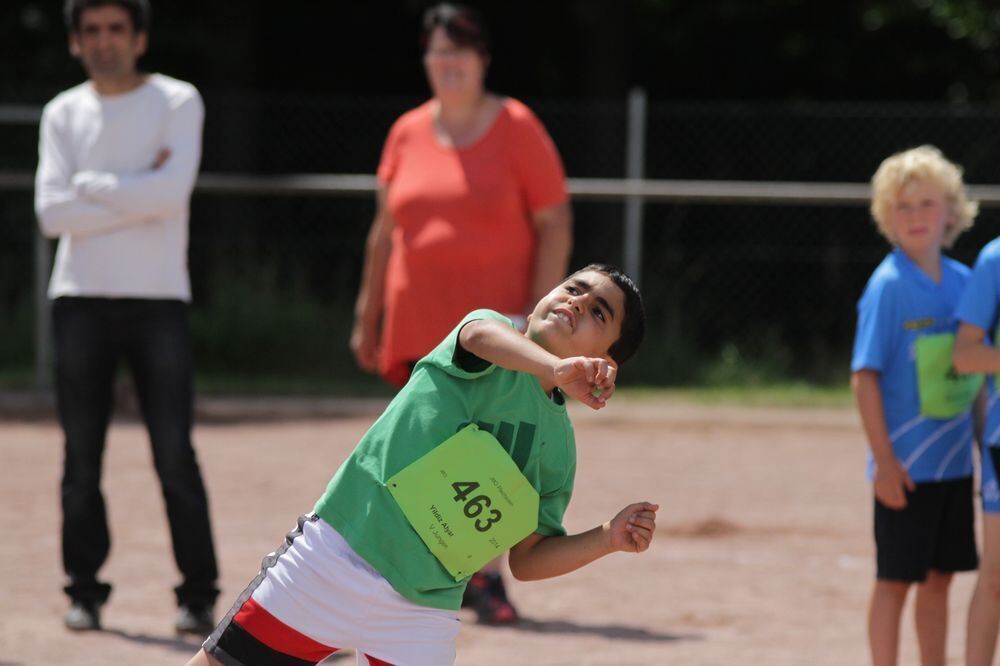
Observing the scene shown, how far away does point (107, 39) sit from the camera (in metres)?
5.50

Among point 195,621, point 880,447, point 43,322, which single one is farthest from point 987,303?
point 43,322

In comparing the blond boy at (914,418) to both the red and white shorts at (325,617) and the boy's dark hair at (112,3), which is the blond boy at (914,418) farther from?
the boy's dark hair at (112,3)

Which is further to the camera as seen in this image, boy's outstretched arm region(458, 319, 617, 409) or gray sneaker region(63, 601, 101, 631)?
gray sneaker region(63, 601, 101, 631)

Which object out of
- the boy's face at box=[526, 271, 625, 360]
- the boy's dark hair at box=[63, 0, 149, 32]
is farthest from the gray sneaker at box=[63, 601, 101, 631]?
the boy's face at box=[526, 271, 625, 360]

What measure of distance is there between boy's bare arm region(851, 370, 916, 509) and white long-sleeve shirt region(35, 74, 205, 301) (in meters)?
2.31

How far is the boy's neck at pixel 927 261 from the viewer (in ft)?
15.5

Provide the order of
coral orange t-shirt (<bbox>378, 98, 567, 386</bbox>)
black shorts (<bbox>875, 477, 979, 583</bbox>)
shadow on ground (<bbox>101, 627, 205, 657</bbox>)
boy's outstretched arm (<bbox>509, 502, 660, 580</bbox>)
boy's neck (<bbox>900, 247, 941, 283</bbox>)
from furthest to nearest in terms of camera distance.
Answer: coral orange t-shirt (<bbox>378, 98, 567, 386</bbox>), shadow on ground (<bbox>101, 627, 205, 657</bbox>), boy's neck (<bbox>900, 247, 941, 283</bbox>), black shorts (<bbox>875, 477, 979, 583</bbox>), boy's outstretched arm (<bbox>509, 502, 660, 580</bbox>)

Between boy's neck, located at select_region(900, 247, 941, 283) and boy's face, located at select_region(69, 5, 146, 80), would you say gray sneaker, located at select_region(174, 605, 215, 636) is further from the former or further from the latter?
boy's neck, located at select_region(900, 247, 941, 283)

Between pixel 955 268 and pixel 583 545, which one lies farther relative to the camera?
pixel 955 268

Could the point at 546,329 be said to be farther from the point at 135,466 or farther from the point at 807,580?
the point at 135,466

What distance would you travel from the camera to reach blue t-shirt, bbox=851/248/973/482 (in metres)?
4.58

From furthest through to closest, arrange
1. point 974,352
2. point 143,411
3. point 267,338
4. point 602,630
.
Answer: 1. point 267,338
2. point 602,630
3. point 143,411
4. point 974,352

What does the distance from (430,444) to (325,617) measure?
1.34 feet

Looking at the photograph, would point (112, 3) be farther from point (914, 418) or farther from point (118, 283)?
point (914, 418)
